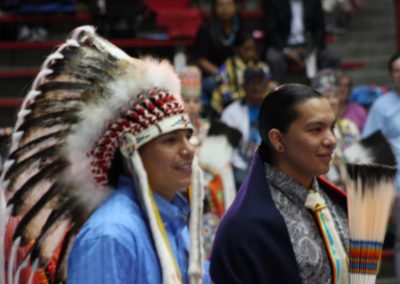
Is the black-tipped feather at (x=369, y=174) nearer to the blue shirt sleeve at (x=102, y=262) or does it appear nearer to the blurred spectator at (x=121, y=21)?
the blue shirt sleeve at (x=102, y=262)

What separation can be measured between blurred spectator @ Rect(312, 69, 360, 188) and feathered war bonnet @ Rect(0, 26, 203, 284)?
10.5ft

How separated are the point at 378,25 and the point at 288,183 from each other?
30.6 ft

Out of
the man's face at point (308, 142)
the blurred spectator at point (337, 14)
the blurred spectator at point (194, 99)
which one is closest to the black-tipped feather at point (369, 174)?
the man's face at point (308, 142)

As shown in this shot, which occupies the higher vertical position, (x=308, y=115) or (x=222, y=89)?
(x=308, y=115)

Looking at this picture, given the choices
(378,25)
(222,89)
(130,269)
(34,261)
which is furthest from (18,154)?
(378,25)

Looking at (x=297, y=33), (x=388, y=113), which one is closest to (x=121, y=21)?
(x=297, y=33)

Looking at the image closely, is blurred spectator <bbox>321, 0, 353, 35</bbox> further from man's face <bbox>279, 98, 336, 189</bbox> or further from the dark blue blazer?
the dark blue blazer

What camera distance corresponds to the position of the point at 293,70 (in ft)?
32.4

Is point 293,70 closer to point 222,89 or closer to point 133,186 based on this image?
point 222,89

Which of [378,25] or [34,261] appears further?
[378,25]

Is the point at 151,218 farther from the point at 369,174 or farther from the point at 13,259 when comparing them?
the point at 369,174

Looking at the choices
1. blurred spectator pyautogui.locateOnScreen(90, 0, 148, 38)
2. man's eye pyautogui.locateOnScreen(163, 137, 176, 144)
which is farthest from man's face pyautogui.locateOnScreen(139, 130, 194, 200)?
blurred spectator pyautogui.locateOnScreen(90, 0, 148, 38)

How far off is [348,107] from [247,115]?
1.36 metres

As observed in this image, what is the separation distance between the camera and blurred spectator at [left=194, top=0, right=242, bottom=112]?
9.52 metres
